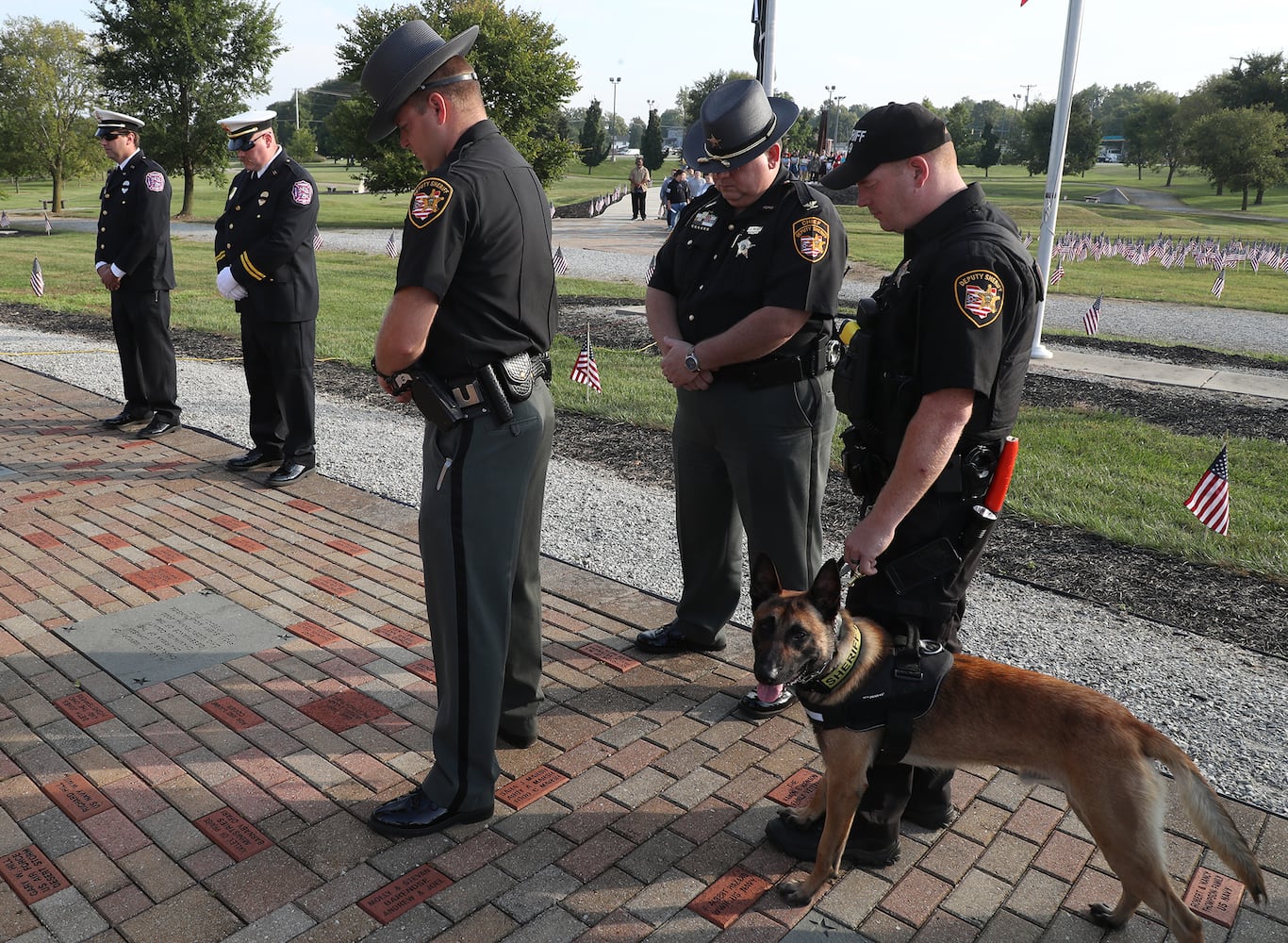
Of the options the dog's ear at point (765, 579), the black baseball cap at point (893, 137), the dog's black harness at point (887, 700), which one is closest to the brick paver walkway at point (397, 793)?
the dog's black harness at point (887, 700)

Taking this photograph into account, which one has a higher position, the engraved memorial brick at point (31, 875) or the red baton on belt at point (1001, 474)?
the red baton on belt at point (1001, 474)

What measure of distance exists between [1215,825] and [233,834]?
272 cm

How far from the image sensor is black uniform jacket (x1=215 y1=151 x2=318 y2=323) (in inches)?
247

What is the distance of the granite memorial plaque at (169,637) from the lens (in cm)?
397

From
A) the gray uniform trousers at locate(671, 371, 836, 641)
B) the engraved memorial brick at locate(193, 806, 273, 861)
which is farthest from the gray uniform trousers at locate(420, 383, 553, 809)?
the gray uniform trousers at locate(671, 371, 836, 641)

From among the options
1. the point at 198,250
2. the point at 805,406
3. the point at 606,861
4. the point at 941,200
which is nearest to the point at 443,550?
the point at 606,861

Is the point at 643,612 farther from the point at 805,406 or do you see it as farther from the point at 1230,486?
the point at 1230,486

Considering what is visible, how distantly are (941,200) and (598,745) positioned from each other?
216 centimetres

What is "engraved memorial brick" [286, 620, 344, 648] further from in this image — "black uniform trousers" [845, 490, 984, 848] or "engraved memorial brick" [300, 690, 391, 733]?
"black uniform trousers" [845, 490, 984, 848]

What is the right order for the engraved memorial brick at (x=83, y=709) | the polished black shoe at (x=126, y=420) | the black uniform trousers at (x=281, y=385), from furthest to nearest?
the polished black shoe at (x=126, y=420)
the black uniform trousers at (x=281, y=385)
the engraved memorial brick at (x=83, y=709)

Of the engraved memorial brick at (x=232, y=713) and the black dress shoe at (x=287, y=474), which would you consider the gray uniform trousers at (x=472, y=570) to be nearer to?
the engraved memorial brick at (x=232, y=713)

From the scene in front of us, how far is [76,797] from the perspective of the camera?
3.14 metres

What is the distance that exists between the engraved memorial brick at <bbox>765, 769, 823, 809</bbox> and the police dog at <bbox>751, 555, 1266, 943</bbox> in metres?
0.30

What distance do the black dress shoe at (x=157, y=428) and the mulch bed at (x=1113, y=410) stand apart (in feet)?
6.02
